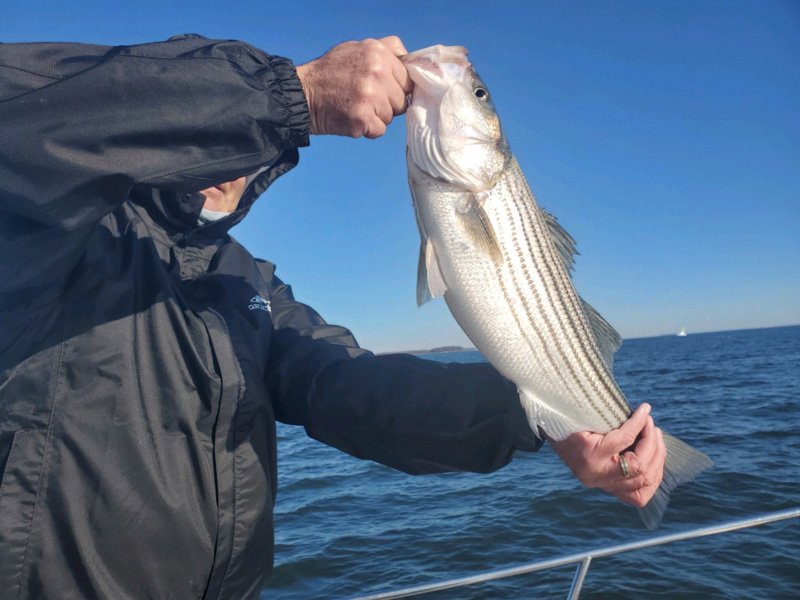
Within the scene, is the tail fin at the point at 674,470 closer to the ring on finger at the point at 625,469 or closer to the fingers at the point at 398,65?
the ring on finger at the point at 625,469

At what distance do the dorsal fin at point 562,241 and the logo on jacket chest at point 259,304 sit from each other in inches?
66.3

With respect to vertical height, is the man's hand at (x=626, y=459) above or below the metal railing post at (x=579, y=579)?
above

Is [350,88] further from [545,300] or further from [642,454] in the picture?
[642,454]

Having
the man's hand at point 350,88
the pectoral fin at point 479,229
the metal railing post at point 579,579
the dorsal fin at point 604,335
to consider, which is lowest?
the metal railing post at point 579,579

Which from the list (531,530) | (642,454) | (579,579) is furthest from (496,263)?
(531,530)

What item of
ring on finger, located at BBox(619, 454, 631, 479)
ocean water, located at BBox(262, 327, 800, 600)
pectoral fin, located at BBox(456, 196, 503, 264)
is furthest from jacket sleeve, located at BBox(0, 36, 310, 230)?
ocean water, located at BBox(262, 327, 800, 600)

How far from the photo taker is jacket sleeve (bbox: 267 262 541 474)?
251 centimetres

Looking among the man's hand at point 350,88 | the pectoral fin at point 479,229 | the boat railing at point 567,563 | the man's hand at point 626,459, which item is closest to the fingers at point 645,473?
the man's hand at point 626,459

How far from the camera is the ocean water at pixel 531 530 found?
20.7 ft

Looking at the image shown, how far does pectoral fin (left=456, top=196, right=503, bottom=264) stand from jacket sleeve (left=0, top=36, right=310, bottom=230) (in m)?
0.91

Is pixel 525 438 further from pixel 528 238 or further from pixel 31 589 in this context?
→ pixel 31 589

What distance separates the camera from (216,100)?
5.15 feet

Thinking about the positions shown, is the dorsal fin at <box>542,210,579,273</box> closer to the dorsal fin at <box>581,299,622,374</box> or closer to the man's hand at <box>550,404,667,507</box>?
the dorsal fin at <box>581,299,622,374</box>

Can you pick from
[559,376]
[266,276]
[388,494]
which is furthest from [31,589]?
[388,494]
